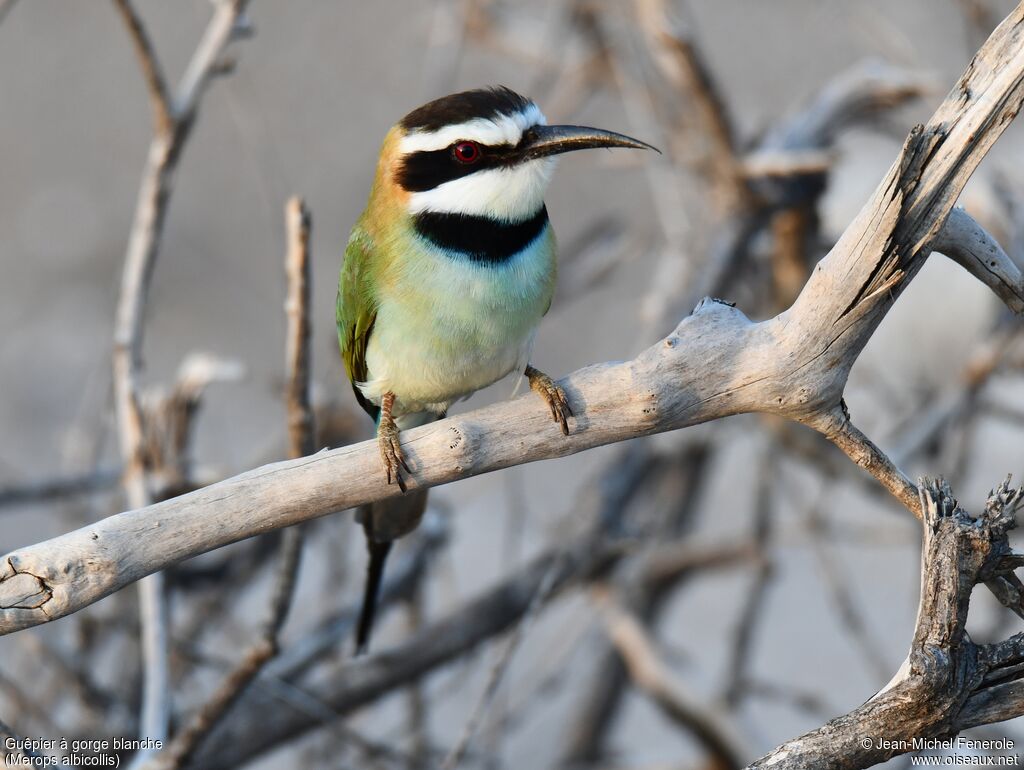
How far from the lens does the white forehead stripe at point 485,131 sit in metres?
2.26

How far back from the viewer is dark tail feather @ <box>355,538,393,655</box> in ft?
8.21

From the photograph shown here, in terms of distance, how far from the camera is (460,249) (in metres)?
2.31

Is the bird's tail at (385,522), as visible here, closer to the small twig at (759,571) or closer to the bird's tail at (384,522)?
the bird's tail at (384,522)

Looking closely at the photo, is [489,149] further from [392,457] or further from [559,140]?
[392,457]

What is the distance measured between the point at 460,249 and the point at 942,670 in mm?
1227

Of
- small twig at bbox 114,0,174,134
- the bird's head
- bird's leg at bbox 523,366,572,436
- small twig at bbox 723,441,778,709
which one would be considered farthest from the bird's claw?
small twig at bbox 723,441,778,709

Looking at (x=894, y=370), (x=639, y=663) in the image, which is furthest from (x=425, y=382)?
(x=894, y=370)

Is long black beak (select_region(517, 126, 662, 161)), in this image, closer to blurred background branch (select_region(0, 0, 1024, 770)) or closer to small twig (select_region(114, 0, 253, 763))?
blurred background branch (select_region(0, 0, 1024, 770))

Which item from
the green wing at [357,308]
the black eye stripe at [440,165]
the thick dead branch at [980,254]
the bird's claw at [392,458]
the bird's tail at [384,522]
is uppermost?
the thick dead branch at [980,254]

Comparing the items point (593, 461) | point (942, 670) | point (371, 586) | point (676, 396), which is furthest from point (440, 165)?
point (593, 461)

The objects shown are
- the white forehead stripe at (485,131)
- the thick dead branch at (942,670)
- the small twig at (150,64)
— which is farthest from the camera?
the small twig at (150,64)

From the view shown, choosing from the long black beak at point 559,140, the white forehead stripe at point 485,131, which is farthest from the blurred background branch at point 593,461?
the long black beak at point 559,140

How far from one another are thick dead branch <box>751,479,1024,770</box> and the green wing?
1.28 metres

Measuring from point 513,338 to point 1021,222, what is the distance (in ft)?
4.45
